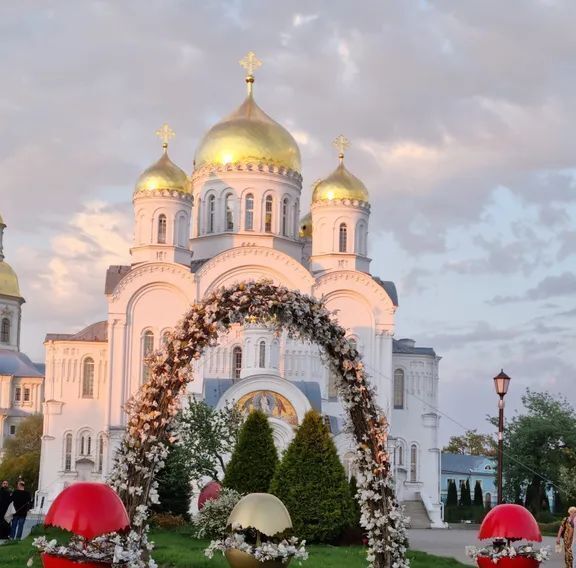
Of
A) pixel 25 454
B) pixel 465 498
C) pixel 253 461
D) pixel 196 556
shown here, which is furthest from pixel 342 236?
pixel 196 556

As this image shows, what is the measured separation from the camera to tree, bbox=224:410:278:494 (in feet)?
83.8

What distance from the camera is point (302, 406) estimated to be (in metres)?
41.8

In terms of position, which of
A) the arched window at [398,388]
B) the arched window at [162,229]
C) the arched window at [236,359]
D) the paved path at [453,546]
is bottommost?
the paved path at [453,546]

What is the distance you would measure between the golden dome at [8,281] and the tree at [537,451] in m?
34.7

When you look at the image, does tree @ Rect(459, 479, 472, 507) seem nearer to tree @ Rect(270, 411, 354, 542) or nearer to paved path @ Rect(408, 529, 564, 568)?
paved path @ Rect(408, 529, 564, 568)

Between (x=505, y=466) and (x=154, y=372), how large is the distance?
36.6 metres

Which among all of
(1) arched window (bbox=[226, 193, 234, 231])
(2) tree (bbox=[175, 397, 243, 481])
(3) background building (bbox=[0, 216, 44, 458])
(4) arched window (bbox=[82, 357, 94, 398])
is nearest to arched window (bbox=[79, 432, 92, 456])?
(4) arched window (bbox=[82, 357, 94, 398])

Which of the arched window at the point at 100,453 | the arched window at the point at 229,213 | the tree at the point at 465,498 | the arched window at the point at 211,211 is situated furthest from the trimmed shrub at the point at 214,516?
the tree at the point at 465,498

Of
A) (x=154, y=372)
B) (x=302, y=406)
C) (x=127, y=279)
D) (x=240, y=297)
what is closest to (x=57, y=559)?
(x=154, y=372)

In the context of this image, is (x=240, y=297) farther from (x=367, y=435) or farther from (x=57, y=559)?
(x=57, y=559)

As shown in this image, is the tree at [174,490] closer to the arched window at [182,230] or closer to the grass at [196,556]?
the grass at [196,556]

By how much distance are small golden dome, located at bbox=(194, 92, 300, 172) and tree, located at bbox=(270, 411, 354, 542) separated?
25596mm

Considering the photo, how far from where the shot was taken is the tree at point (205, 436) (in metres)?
32.9

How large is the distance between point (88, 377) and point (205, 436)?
1400 centimetres
